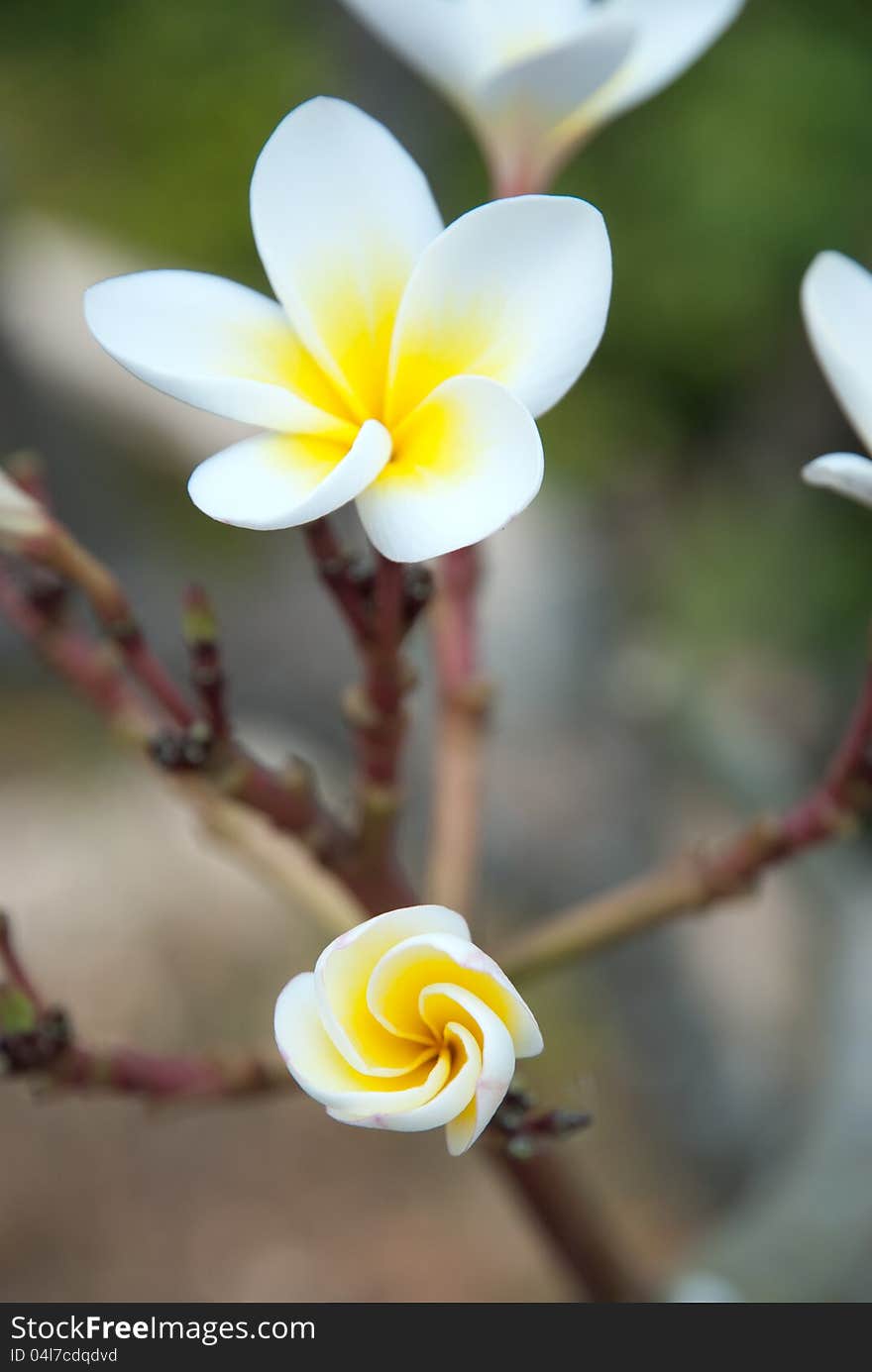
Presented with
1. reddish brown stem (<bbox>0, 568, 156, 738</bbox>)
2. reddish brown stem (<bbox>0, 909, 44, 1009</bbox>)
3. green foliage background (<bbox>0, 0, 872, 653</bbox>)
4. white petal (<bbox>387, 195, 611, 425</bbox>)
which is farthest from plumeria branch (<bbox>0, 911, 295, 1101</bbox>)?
green foliage background (<bbox>0, 0, 872, 653</bbox>)

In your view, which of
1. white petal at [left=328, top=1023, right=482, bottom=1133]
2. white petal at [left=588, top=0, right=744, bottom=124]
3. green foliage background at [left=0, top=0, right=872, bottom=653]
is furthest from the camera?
green foliage background at [left=0, top=0, right=872, bottom=653]

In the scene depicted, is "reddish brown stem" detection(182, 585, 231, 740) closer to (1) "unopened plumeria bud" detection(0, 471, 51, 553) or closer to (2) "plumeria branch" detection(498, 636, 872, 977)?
(1) "unopened plumeria bud" detection(0, 471, 51, 553)

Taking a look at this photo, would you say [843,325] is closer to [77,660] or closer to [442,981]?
[442,981]

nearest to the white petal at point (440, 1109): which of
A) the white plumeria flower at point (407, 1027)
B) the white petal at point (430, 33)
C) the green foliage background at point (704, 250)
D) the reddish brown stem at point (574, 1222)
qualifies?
the white plumeria flower at point (407, 1027)

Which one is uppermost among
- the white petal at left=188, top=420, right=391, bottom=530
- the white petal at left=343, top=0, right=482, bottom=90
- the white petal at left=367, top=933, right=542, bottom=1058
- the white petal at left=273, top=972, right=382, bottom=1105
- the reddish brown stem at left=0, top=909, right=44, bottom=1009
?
the white petal at left=343, top=0, right=482, bottom=90

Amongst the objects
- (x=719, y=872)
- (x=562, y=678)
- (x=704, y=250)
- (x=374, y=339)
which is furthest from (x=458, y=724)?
(x=704, y=250)
